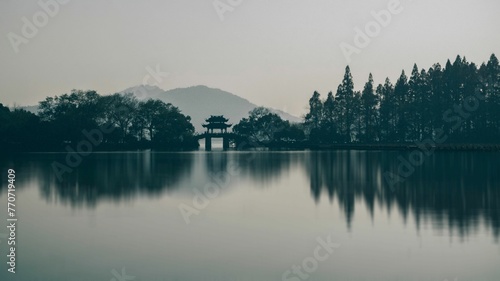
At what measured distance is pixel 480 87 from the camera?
70.9 m

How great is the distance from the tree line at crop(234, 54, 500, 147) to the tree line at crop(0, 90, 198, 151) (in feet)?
56.3

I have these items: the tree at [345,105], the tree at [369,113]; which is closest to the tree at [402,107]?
the tree at [369,113]

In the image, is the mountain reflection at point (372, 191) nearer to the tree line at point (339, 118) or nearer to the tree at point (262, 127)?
the tree line at point (339, 118)

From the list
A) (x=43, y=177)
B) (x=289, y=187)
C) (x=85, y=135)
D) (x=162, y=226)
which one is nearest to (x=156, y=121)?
(x=85, y=135)

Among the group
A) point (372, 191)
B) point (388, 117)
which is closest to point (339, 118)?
point (388, 117)

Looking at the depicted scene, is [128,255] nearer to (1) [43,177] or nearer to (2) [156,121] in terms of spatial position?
(1) [43,177]

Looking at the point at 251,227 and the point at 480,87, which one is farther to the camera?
the point at 480,87

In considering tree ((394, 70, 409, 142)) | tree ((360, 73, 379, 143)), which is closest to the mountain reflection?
tree ((394, 70, 409, 142))

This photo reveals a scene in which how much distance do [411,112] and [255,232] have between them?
67.8m

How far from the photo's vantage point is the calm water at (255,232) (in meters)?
8.38

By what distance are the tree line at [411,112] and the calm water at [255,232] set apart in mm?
52359

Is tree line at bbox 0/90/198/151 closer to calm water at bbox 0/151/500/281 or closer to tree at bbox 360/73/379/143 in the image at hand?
tree at bbox 360/73/379/143

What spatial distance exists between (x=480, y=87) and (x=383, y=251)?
67430 millimetres

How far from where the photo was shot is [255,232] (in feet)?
38.8
